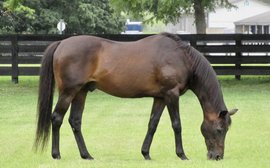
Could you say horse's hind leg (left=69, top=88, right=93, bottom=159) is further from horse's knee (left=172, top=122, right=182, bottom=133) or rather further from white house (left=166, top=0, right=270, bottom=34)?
white house (left=166, top=0, right=270, bottom=34)

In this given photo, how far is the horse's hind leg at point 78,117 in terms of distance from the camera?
31.5 feet

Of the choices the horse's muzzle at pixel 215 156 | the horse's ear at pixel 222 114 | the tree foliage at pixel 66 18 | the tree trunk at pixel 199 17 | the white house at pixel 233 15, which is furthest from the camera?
the white house at pixel 233 15

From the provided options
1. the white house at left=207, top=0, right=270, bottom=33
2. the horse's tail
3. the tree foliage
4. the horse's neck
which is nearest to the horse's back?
the horse's tail

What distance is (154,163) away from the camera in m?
8.90

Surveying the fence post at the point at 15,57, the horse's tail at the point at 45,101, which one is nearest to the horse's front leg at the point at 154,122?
the horse's tail at the point at 45,101

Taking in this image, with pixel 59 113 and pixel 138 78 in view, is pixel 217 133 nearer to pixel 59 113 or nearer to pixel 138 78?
pixel 138 78

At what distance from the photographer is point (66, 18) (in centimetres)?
5438

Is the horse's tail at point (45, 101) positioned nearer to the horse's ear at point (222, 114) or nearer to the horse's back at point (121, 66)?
the horse's back at point (121, 66)

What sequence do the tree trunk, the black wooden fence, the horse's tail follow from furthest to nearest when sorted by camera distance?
the tree trunk
the black wooden fence
the horse's tail

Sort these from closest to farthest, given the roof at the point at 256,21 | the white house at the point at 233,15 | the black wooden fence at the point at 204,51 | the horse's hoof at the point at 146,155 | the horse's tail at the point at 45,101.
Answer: the horse's tail at the point at 45,101 → the horse's hoof at the point at 146,155 → the black wooden fence at the point at 204,51 → the roof at the point at 256,21 → the white house at the point at 233,15

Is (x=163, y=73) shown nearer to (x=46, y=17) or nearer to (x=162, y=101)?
(x=162, y=101)

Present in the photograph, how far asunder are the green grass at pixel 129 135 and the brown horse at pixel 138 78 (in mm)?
483

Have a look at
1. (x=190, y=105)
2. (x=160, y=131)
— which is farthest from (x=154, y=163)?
(x=190, y=105)

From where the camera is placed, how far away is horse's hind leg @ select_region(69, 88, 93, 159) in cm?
960
